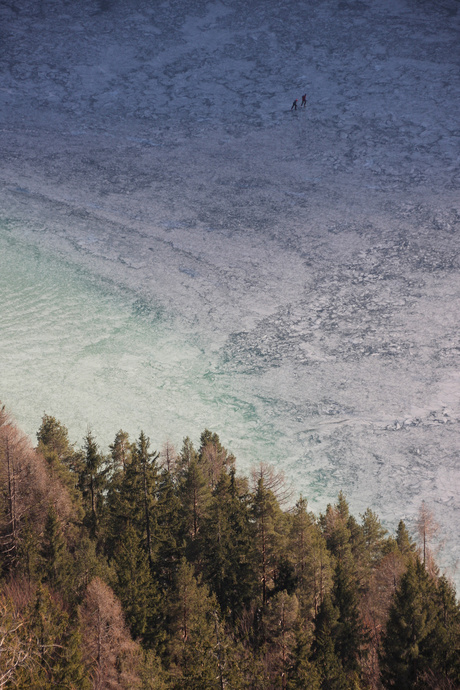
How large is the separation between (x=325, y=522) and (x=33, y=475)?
981 centimetres

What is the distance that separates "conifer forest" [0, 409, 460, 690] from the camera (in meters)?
15.3

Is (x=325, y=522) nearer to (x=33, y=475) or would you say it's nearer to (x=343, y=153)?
(x=33, y=475)

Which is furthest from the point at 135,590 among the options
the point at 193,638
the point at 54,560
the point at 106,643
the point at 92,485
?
the point at 92,485

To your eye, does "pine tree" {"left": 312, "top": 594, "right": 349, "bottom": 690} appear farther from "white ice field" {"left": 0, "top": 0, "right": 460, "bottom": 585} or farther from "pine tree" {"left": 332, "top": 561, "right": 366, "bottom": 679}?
"white ice field" {"left": 0, "top": 0, "right": 460, "bottom": 585}

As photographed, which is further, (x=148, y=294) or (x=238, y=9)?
(x=238, y=9)

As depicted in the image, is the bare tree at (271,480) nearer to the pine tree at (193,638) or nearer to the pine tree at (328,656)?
the pine tree at (193,638)

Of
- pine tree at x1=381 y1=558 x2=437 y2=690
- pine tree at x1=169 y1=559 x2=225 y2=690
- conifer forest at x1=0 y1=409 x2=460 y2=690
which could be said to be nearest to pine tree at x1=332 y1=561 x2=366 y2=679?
conifer forest at x1=0 y1=409 x2=460 y2=690

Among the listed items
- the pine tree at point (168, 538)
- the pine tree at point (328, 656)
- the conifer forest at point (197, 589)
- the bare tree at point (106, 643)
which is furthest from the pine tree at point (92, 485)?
the pine tree at point (328, 656)

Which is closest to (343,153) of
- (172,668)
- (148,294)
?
(148,294)

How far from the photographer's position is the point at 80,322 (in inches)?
1706

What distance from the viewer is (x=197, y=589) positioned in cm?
1891

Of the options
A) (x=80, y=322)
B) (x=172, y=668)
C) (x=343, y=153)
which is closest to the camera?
(x=172, y=668)

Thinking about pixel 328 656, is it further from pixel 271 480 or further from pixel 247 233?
pixel 247 233

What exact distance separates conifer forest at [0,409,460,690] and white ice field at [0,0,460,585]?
10.3 metres
